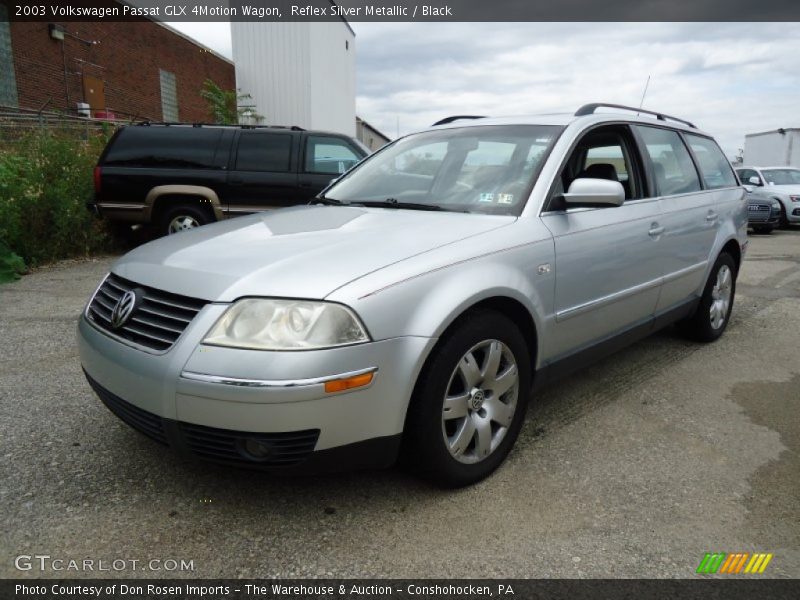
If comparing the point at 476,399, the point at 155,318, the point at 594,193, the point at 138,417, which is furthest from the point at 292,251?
the point at 594,193

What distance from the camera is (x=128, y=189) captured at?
7.81 metres

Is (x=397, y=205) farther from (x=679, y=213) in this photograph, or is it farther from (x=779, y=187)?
(x=779, y=187)

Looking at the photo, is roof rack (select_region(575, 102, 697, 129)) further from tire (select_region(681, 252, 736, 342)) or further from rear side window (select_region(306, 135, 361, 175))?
rear side window (select_region(306, 135, 361, 175))

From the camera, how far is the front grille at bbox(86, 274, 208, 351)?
2168mm

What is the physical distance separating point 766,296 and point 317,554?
6.19 meters

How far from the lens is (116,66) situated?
2247 cm

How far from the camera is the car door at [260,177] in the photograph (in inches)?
316

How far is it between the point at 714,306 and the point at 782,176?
13.2m

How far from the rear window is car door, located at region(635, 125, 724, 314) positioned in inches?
230

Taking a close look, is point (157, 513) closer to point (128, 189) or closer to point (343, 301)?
point (343, 301)

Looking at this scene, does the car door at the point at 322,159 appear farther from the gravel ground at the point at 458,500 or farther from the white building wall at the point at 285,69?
the white building wall at the point at 285,69

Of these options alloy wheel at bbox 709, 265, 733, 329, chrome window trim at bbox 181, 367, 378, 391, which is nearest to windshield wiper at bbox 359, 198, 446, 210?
chrome window trim at bbox 181, 367, 378, 391

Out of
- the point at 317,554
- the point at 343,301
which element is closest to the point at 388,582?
the point at 317,554

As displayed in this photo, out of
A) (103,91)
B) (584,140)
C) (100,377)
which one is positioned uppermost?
(103,91)
